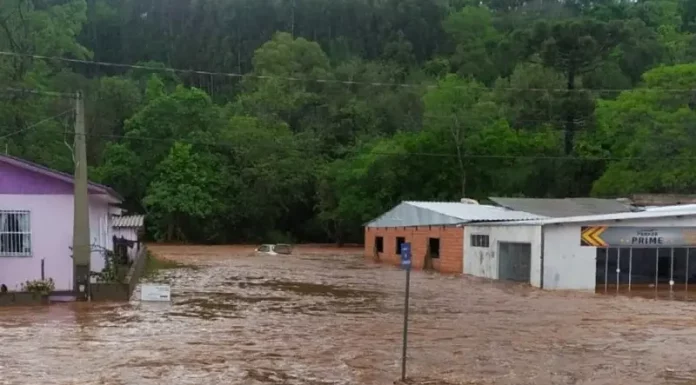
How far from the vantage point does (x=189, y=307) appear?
77.9 ft

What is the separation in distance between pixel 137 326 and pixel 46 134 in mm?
58213

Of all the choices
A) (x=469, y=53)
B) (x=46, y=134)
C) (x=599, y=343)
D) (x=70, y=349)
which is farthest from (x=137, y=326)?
(x=469, y=53)

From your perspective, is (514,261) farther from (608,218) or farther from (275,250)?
(275,250)

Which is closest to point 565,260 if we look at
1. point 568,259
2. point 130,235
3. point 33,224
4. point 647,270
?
point 568,259

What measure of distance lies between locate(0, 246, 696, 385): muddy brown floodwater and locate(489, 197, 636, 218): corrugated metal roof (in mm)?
13521

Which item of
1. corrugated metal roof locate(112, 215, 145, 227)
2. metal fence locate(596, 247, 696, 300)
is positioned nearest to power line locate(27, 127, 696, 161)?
corrugated metal roof locate(112, 215, 145, 227)

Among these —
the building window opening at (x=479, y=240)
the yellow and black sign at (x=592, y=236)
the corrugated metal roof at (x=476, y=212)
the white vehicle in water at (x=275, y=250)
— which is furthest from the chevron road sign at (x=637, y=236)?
the white vehicle in water at (x=275, y=250)

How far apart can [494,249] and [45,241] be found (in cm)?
1883

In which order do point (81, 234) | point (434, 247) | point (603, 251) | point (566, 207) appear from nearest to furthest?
point (81, 234)
point (603, 251)
point (566, 207)
point (434, 247)

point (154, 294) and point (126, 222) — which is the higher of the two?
point (126, 222)

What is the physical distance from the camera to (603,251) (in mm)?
31938

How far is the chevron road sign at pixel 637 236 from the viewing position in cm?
3144

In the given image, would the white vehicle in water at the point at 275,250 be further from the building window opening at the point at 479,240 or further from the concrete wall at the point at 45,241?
the concrete wall at the point at 45,241

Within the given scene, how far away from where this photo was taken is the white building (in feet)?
102
